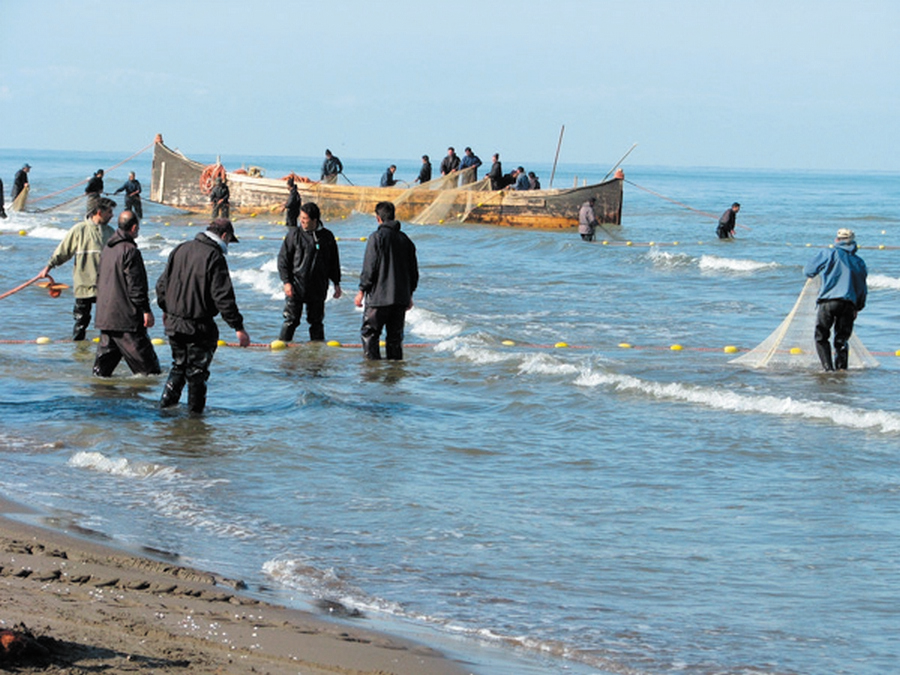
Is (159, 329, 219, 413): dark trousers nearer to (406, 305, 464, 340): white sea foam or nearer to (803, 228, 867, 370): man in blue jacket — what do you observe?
(406, 305, 464, 340): white sea foam

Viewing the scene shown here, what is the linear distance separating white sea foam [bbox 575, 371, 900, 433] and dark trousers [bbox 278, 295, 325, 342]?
8.62 ft

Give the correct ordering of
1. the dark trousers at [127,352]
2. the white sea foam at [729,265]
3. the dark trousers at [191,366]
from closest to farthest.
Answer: the dark trousers at [191,366] → the dark trousers at [127,352] → the white sea foam at [729,265]

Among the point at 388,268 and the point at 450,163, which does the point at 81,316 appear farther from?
the point at 450,163

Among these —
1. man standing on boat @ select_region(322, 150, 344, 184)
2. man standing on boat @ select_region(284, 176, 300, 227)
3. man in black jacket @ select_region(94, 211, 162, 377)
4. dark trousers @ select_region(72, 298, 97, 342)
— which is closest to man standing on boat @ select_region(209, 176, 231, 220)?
man standing on boat @ select_region(284, 176, 300, 227)

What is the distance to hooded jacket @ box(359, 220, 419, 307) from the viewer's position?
970cm

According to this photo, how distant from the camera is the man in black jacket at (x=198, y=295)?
7.34 metres

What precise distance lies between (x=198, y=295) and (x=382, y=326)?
3.01 metres

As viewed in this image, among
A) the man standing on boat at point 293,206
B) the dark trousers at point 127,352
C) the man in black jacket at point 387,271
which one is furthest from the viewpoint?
the man standing on boat at point 293,206

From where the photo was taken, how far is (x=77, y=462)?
6.93m

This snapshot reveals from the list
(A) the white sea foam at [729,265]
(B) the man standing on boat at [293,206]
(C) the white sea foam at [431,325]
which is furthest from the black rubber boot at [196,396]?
(B) the man standing on boat at [293,206]

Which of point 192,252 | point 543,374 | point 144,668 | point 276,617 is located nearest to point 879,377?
point 543,374

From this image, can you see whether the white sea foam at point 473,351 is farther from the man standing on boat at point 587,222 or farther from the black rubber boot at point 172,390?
the man standing on boat at point 587,222

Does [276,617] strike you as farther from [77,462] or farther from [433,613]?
[77,462]

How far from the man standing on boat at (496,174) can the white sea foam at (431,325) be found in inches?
676
